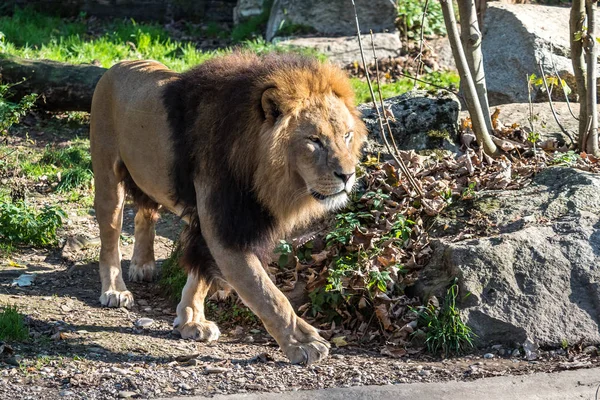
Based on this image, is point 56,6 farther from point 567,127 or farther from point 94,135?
point 567,127

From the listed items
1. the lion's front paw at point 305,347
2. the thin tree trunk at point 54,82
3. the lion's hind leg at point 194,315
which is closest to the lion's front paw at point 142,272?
the lion's hind leg at point 194,315

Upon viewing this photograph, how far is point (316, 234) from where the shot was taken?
584 cm

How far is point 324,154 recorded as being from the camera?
14.9 ft

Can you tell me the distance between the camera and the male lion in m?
4.60

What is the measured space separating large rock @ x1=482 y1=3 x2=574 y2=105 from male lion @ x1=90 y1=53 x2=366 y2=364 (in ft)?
12.8

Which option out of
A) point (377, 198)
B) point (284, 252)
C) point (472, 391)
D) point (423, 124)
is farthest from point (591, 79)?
point (472, 391)

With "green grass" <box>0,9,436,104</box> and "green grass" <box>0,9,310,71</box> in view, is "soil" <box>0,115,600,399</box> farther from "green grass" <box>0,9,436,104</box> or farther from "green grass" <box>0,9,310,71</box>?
"green grass" <box>0,9,310,71</box>

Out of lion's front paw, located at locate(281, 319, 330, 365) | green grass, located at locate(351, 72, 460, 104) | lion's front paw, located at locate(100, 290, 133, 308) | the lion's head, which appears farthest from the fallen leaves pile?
green grass, located at locate(351, 72, 460, 104)

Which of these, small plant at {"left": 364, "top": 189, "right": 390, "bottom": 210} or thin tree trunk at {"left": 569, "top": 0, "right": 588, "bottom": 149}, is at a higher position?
thin tree trunk at {"left": 569, "top": 0, "right": 588, "bottom": 149}

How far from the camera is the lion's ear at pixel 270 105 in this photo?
4.60 meters

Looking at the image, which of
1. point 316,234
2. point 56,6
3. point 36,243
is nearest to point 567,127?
point 316,234

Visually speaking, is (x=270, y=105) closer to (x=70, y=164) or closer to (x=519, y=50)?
(x=70, y=164)

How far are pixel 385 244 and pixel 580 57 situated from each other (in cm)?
237

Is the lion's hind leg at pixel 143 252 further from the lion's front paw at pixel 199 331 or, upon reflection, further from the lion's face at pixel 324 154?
the lion's face at pixel 324 154
